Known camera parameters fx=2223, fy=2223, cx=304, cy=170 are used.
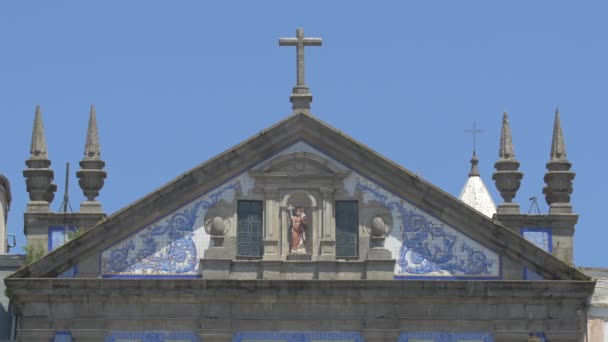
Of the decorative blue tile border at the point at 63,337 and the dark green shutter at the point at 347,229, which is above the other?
the dark green shutter at the point at 347,229

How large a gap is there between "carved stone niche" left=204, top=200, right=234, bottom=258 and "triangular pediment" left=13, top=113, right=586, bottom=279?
0.02m

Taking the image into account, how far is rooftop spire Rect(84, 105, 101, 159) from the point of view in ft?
178

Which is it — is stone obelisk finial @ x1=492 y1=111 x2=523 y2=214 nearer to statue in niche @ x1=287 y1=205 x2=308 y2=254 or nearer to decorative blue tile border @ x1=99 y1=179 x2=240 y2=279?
statue in niche @ x1=287 y1=205 x2=308 y2=254

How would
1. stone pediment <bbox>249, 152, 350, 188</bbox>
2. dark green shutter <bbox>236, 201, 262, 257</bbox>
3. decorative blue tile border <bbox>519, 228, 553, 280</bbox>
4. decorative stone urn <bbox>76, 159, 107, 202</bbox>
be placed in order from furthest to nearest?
decorative blue tile border <bbox>519, 228, 553, 280</bbox>
decorative stone urn <bbox>76, 159, 107, 202</bbox>
stone pediment <bbox>249, 152, 350, 188</bbox>
dark green shutter <bbox>236, 201, 262, 257</bbox>

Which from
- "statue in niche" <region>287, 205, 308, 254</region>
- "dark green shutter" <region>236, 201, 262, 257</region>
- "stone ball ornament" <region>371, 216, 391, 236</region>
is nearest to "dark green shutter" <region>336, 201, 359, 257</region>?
"stone ball ornament" <region>371, 216, 391, 236</region>

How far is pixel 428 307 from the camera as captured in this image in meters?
53.2

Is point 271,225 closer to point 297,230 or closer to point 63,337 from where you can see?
point 297,230

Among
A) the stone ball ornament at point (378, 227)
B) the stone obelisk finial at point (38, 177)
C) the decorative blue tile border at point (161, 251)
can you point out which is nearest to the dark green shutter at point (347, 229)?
the stone ball ornament at point (378, 227)

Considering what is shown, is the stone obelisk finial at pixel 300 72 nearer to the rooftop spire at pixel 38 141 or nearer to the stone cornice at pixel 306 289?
the stone cornice at pixel 306 289

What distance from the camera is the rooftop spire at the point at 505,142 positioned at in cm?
5456

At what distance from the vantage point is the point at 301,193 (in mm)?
53812

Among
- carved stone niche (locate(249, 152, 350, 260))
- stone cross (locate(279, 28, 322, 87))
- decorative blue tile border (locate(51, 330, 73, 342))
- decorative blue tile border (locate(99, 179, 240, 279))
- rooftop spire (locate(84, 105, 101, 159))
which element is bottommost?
decorative blue tile border (locate(51, 330, 73, 342))

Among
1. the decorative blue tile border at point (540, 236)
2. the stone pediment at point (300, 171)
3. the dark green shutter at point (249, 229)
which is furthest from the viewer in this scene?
the decorative blue tile border at point (540, 236)

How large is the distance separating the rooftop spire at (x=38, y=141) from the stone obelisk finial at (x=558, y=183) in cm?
1237
